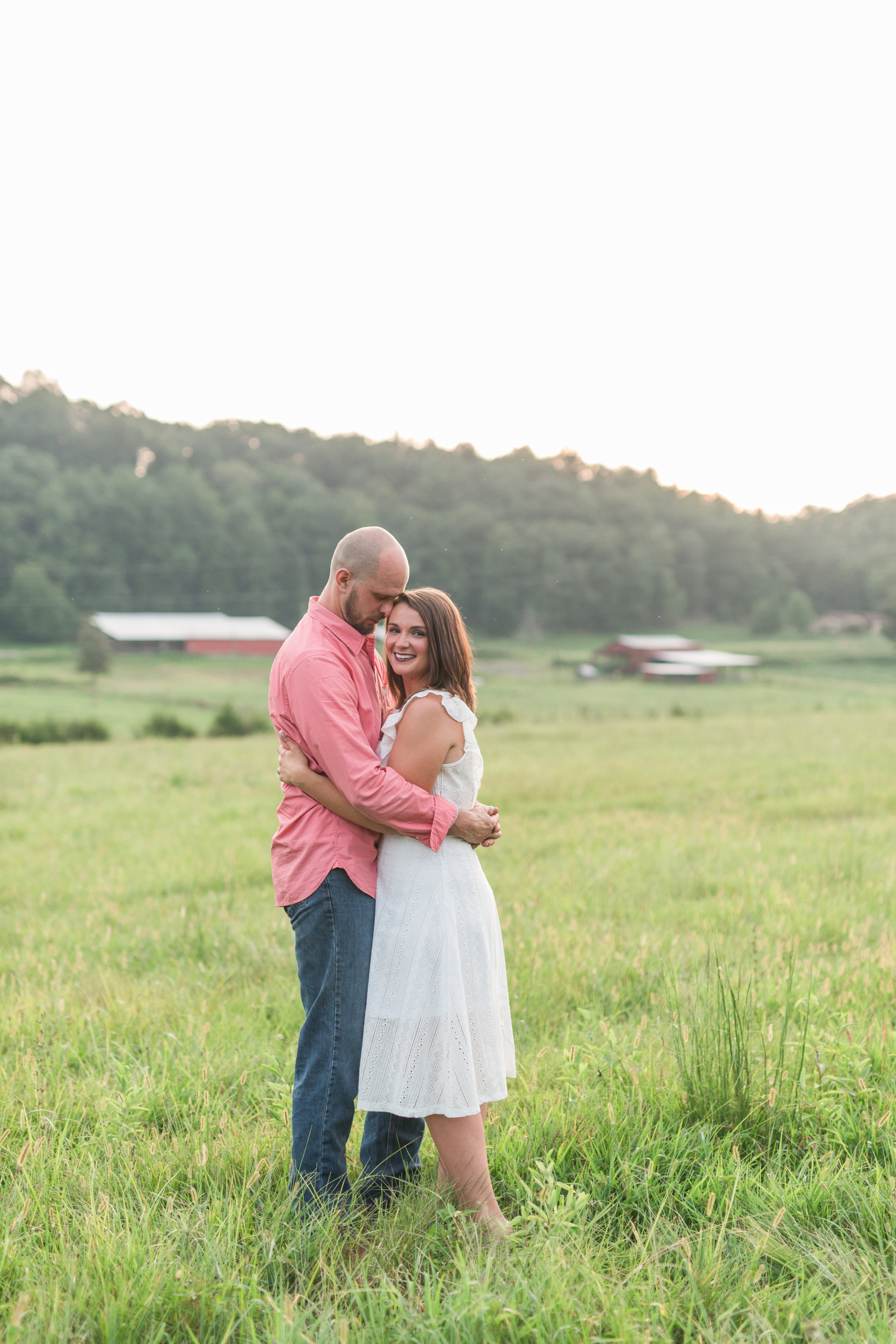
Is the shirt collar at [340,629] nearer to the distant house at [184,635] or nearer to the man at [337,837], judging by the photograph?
the man at [337,837]

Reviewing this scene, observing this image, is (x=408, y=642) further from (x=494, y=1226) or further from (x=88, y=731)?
(x=88, y=731)

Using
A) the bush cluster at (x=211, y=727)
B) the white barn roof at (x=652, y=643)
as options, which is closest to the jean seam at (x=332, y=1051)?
the bush cluster at (x=211, y=727)

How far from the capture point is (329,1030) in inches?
133

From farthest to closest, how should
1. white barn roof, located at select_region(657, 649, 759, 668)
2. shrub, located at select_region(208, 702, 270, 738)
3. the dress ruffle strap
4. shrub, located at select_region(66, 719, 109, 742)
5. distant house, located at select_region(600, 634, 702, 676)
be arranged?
distant house, located at select_region(600, 634, 702, 676), white barn roof, located at select_region(657, 649, 759, 668), shrub, located at select_region(208, 702, 270, 738), shrub, located at select_region(66, 719, 109, 742), the dress ruffle strap

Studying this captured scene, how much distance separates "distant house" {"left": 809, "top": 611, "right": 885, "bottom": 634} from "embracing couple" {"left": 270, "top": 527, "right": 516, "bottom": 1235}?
109 meters

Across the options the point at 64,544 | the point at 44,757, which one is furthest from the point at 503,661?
the point at 44,757

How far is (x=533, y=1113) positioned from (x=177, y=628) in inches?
3310

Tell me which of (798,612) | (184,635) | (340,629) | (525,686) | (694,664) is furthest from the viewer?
(798,612)

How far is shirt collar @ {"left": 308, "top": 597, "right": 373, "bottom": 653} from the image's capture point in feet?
11.8

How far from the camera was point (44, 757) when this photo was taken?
2519cm

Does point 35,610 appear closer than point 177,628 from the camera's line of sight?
Yes

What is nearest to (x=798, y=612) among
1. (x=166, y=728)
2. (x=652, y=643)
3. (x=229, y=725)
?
(x=652, y=643)

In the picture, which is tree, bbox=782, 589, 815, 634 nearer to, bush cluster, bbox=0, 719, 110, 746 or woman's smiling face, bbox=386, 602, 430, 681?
bush cluster, bbox=0, 719, 110, 746

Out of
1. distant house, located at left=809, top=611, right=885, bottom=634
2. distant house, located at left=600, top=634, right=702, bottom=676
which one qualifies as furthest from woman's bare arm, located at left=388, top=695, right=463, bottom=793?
distant house, located at left=809, top=611, right=885, bottom=634
